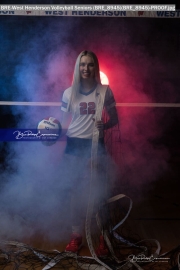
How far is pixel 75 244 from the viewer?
3.11m

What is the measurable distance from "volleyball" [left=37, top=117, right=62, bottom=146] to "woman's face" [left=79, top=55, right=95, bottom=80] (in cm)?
62

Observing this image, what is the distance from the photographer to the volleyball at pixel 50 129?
361cm

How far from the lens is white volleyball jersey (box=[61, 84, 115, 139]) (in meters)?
3.25

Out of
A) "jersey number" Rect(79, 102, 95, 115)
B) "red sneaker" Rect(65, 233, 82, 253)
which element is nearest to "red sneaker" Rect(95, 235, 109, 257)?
"red sneaker" Rect(65, 233, 82, 253)

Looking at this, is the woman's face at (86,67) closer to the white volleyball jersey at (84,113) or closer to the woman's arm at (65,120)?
the white volleyball jersey at (84,113)

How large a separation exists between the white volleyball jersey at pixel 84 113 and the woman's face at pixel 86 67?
154mm

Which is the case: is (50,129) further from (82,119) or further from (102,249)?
(102,249)

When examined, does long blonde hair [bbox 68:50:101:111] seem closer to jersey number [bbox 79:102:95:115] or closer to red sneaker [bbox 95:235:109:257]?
jersey number [bbox 79:102:95:115]

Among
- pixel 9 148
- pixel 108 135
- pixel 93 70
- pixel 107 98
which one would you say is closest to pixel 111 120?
pixel 107 98

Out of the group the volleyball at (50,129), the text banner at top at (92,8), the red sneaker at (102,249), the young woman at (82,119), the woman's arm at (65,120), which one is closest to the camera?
Result: the red sneaker at (102,249)

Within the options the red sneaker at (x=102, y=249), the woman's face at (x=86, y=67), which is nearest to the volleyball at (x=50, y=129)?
the woman's face at (x=86, y=67)

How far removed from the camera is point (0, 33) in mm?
4559

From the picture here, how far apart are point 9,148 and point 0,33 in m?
1.56

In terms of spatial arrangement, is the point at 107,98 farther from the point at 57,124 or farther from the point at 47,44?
the point at 47,44
